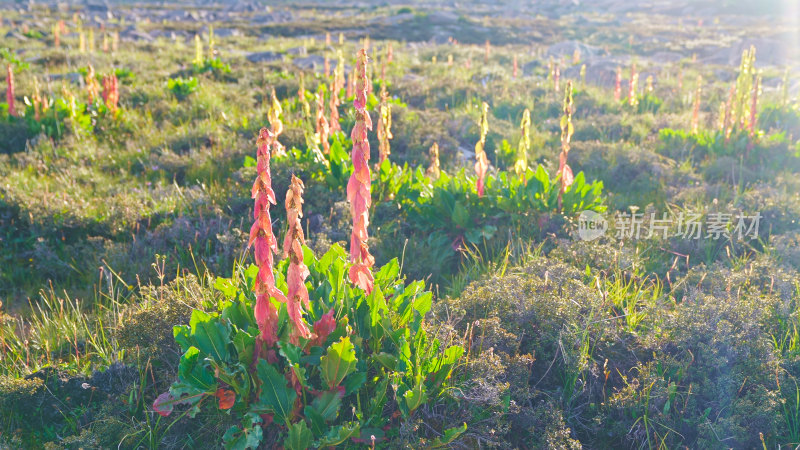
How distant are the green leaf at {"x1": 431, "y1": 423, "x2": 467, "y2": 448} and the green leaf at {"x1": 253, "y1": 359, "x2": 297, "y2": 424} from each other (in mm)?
644

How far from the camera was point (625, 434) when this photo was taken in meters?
2.83

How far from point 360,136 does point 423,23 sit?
3458 cm

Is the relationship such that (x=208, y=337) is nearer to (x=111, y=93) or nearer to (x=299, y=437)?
(x=299, y=437)

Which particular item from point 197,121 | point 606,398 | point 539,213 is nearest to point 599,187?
point 539,213

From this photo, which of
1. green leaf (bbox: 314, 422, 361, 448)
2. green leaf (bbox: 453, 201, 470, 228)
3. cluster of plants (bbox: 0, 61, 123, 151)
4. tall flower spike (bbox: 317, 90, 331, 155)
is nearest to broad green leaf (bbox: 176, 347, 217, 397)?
green leaf (bbox: 314, 422, 361, 448)

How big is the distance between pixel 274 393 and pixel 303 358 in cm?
20

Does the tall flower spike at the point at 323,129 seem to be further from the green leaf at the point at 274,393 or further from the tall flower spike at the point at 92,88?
the tall flower spike at the point at 92,88

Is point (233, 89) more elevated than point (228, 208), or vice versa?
point (233, 89)

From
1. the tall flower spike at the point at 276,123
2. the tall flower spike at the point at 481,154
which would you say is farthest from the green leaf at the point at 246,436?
the tall flower spike at the point at 276,123

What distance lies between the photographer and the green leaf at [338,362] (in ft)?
7.91

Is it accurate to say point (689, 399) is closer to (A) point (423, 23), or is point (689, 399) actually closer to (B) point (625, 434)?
(B) point (625, 434)

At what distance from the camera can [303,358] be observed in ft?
8.39

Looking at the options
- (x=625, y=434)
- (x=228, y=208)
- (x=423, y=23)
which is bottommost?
(x=625, y=434)

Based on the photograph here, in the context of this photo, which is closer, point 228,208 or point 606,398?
point 606,398
